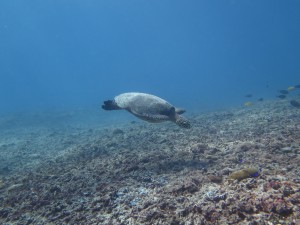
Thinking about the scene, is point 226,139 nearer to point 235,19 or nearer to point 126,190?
point 126,190

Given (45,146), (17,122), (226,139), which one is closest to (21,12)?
(17,122)

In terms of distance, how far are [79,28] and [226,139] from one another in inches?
8021

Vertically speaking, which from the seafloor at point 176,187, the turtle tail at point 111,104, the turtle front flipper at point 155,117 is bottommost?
the seafloor at point 176,187

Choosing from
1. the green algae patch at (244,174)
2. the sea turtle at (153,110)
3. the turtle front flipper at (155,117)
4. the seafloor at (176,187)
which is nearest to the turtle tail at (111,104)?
the sea turtle at (153,110)

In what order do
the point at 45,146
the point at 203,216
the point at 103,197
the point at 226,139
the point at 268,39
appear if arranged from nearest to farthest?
the point at 203,216 < the point at 103,197 < the point at 226,139 < the point at 45,146 < the point at 268,39

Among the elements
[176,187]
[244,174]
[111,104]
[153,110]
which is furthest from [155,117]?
[244,174]

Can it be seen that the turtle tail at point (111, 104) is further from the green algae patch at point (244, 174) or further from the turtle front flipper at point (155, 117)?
the green algae patch at point (244, 174)

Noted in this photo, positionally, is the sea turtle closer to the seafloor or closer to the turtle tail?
the turtle tail

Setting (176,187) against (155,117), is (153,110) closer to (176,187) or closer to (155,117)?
(155,117)

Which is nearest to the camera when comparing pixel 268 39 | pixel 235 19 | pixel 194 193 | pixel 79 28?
pixel 194 193

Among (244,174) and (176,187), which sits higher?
(244,174)

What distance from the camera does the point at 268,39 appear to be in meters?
174

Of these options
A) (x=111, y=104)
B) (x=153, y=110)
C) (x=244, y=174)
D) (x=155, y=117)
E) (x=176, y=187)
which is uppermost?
(x=111, y=104)

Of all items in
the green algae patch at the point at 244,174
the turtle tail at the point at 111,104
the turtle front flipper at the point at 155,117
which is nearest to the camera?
the green algae patch at the point at 244,174
